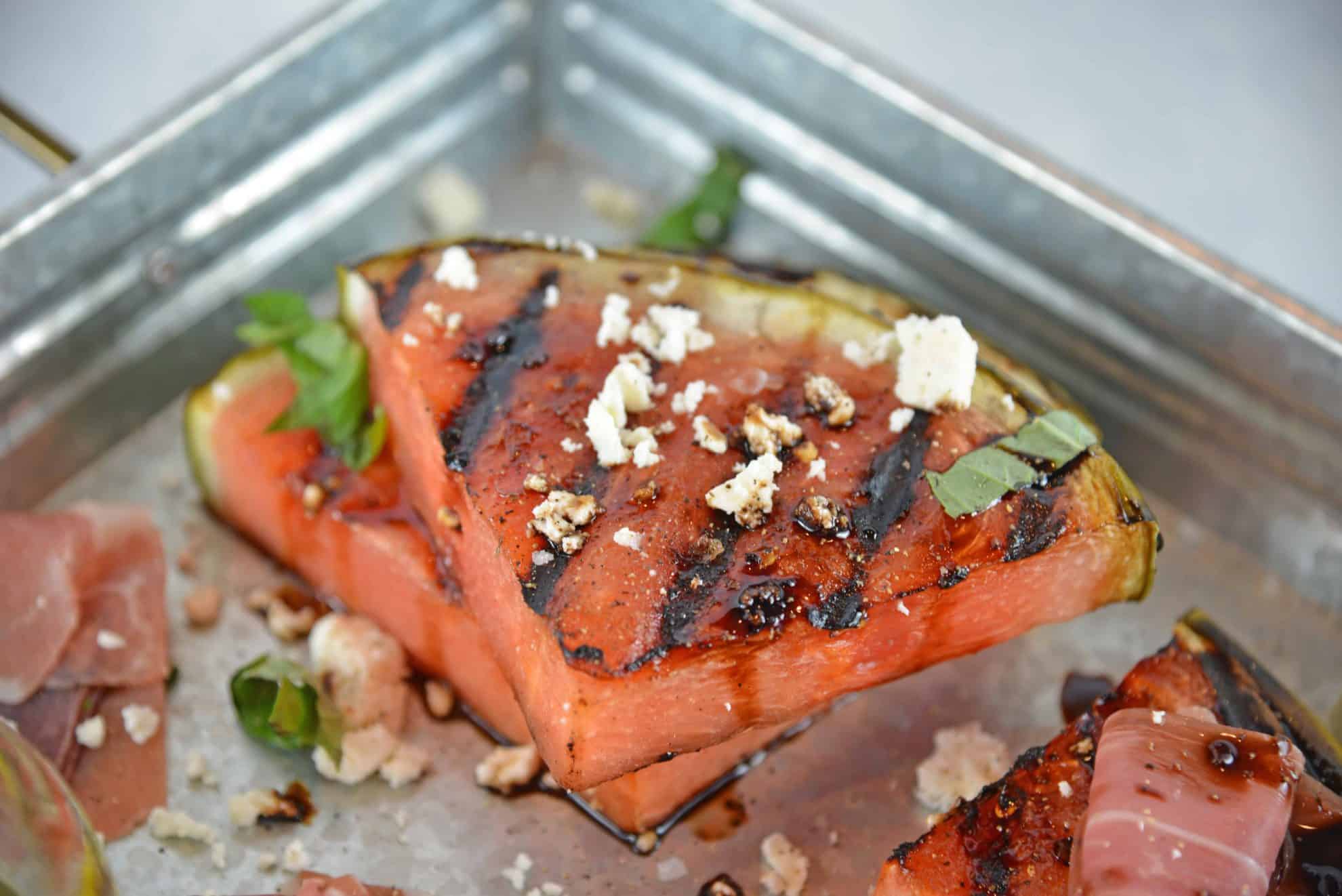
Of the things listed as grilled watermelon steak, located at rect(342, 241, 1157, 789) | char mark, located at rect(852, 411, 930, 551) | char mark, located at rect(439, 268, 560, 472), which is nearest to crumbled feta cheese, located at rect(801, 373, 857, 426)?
grilled watermelon steak, located at rect(342, 241, 1157, 789)

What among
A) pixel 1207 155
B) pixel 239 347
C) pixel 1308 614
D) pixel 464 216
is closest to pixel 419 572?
pixel 239 347

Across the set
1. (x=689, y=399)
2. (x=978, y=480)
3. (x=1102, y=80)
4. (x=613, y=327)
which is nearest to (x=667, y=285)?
(x=613, y=327)

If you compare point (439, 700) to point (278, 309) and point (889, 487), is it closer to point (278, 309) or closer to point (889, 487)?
point (278, 309)

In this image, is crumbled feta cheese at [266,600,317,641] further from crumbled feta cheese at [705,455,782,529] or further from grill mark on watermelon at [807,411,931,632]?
grill mark on watermelon at [807,411,931,632]

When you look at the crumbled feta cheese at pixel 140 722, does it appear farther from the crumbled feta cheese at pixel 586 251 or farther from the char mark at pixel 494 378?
the crumbled feta cheese at pixel 586 251

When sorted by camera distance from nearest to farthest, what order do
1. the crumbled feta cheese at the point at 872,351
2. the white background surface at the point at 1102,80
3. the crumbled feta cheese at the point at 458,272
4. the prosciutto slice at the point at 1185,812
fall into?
1. the prosciutto slice at the point at 1185,812
2. the crumbled feta cheese at the point at 872,351
3. the crumbled feta cheese at the point at 458,272
4. the white background surface at the point at 1102,80

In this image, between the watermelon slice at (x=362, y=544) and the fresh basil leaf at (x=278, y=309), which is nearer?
the watermelon slice at (x=362, y=544)

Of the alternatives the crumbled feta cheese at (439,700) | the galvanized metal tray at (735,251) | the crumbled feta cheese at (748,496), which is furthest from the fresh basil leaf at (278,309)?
the crumbled feta cheese at (748,496)
